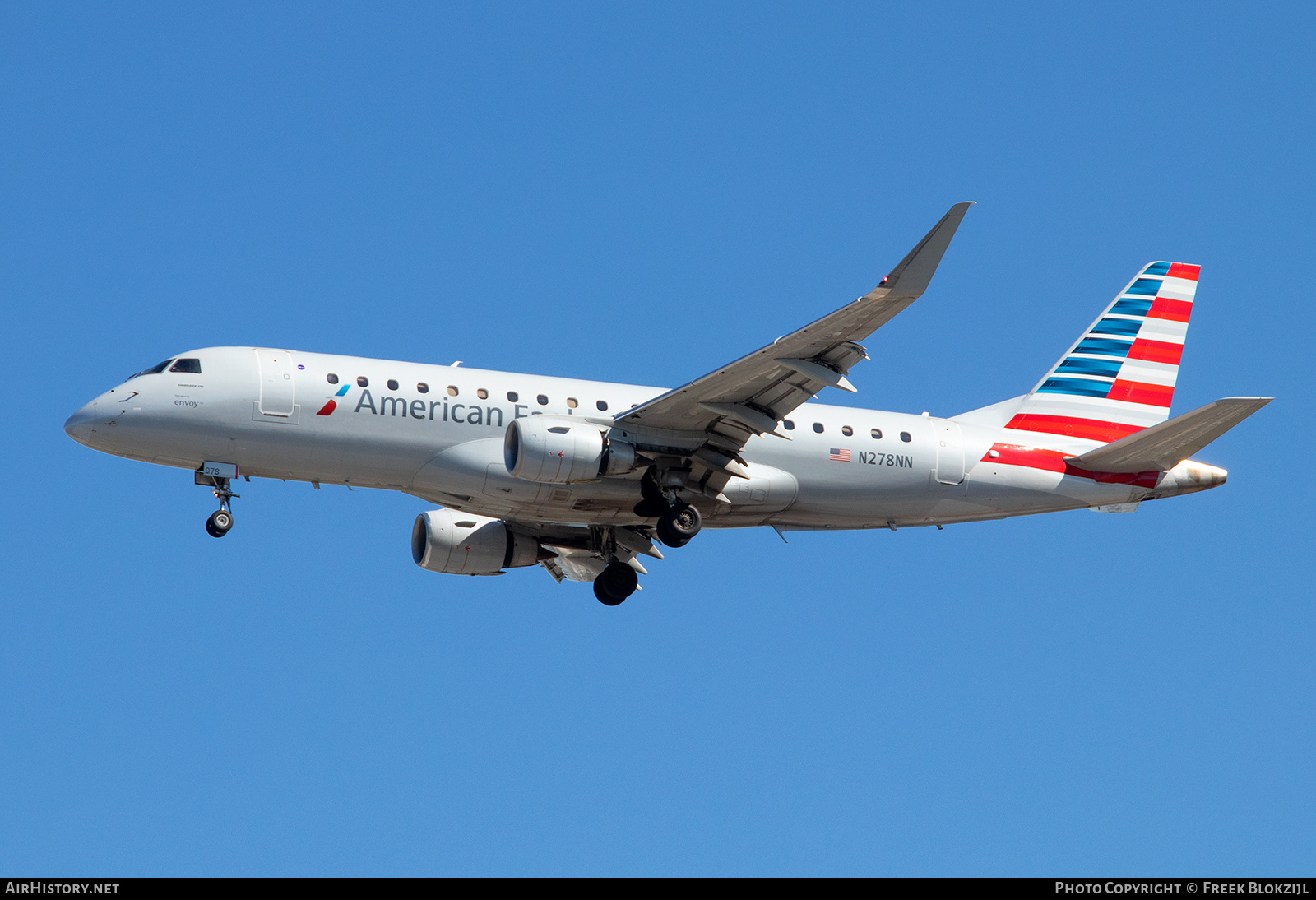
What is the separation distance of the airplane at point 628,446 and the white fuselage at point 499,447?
0.13 feet

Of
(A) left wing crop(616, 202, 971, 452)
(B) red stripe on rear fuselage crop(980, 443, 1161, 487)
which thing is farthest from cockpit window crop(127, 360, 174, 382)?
(B) red stripe on rear fuselage crop(980, 443, 1161, 487)

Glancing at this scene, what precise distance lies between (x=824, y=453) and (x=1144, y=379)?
10.1 meters

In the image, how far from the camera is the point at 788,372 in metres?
30.0

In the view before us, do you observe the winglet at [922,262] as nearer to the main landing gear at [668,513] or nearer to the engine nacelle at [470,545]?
the main landing gear at [668,513]

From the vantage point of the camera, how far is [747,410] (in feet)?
103

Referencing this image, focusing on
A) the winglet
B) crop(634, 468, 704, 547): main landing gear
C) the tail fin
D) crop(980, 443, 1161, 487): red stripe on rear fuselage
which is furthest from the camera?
the tail fin

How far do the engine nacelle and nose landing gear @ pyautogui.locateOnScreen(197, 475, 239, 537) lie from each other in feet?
20.7

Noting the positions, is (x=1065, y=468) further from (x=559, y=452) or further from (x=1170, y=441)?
(x=559, y=452)

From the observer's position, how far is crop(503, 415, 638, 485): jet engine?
99.9 ft

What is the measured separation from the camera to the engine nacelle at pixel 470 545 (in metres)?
36.7

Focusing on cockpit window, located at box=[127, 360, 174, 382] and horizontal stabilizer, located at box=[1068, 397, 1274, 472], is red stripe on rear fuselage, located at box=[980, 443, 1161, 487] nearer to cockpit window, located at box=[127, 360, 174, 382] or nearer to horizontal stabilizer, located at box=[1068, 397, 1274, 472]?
horizontal stabilizer, located at box=[1068, 397, 1274, 472]

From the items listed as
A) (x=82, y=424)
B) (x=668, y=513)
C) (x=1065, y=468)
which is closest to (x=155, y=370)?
(x=82, y=424)
